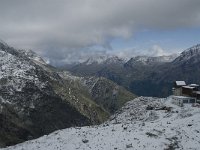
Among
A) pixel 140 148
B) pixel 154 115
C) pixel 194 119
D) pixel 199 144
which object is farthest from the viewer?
pixel 154 115

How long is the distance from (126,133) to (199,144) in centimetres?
1131

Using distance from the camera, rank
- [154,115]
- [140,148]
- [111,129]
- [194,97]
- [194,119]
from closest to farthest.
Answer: [140,148], [111,129], [194,119], [154,115], [194,97]

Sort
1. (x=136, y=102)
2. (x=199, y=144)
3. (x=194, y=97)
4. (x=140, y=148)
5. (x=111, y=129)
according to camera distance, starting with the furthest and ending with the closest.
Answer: (x=136, y=102)
(x=194, y=97)
(x=111, y=129)
(x=199, y=144)
(x=140, y=148)

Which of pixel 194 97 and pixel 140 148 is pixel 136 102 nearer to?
pixel 194 97

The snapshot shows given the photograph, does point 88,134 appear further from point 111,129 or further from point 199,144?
point 199,144

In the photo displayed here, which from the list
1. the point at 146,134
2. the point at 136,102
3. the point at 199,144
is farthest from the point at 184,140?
the point at 136,102

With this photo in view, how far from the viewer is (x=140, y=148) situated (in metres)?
52.4

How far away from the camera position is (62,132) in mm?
63250

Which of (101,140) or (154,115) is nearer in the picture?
(101,140)

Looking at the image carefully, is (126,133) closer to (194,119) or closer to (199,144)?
(199,144)

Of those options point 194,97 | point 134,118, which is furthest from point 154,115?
point 194,97

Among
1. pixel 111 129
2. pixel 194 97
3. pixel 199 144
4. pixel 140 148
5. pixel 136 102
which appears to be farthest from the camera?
pixel 136 102

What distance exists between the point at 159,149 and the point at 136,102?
252ft

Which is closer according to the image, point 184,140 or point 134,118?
point 184,140
